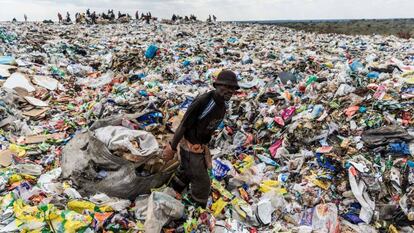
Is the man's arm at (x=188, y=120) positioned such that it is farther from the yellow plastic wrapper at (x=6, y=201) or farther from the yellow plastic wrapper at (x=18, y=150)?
the yellow plastic wrapper at (x=18, y=150)

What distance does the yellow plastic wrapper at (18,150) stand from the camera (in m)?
4.14

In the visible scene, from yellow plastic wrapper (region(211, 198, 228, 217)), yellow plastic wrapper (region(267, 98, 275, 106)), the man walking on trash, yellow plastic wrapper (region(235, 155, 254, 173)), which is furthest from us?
yellow plastic wrapper (region(267, 98, 275, 106))

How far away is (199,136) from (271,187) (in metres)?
1.30

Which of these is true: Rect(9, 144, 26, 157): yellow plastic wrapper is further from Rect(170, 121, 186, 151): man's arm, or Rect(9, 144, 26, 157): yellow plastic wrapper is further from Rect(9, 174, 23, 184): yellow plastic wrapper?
Rect(170, 121, 186, 151): man's arm

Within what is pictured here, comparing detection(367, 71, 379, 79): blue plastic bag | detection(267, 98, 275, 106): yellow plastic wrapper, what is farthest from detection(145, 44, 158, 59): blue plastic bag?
detection(367, 71, 379, 79): blue plastic bag

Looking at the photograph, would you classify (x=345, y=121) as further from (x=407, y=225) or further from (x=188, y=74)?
(x=188, y=74)

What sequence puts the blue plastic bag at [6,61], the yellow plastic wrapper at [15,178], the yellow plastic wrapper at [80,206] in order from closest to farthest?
the yellow plastic wrapper at [80,206], the yellow plastic wrapper at [15,178], the blue plastic bag at [6,61]

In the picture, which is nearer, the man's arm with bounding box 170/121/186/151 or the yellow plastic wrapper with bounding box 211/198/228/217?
the man's arm with bounding box 170/121/186/151

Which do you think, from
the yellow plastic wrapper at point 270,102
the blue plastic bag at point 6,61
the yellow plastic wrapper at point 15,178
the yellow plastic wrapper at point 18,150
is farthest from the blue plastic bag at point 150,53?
the yellow plastic wrapper at point 15,178

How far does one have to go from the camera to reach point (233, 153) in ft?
14.7

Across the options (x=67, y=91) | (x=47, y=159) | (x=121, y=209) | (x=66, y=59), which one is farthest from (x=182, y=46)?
(x=121, y=209)

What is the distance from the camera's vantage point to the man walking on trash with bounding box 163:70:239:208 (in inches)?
107

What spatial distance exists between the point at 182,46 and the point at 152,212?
8728mm

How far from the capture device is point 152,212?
9.17ft
